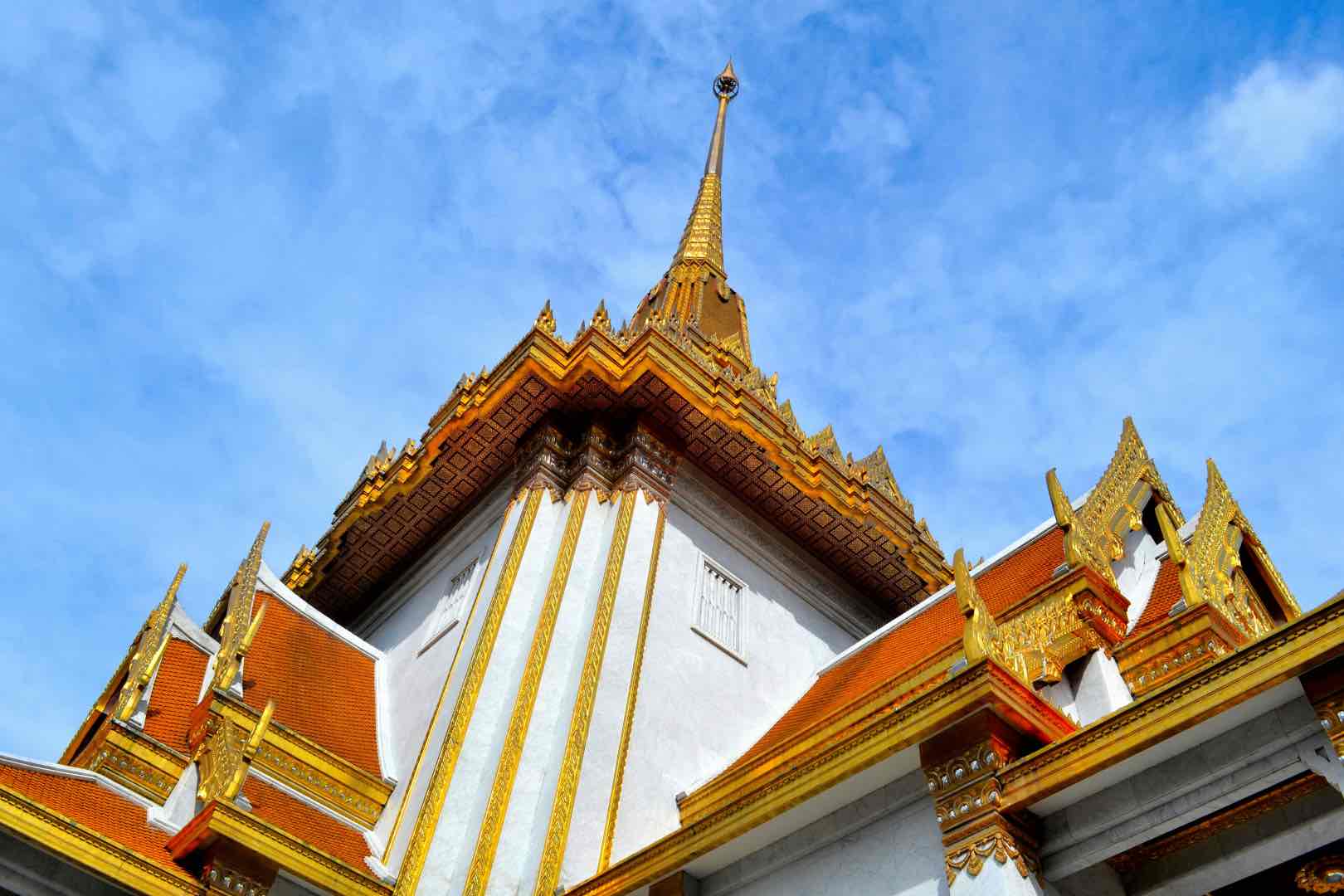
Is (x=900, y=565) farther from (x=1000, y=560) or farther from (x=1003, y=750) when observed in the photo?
(x=1003, y=750)

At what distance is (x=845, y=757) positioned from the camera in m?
7.27

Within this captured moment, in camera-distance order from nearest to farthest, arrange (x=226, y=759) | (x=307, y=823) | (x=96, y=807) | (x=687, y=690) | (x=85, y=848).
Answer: (x=85, y=848)
(x=96, y=807)
(x=226, y=759)
(x=307, y=823)
(x=687, y=690)

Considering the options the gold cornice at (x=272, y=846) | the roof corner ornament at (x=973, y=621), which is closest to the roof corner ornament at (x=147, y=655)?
the gold cornice at (x=272, y=846)

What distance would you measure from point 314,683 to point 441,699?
217cm

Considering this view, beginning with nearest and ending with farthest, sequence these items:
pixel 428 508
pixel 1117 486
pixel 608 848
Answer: pixel 608 848 < pixel 1117 486 < pixel 428 508

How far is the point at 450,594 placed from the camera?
45.9 feet

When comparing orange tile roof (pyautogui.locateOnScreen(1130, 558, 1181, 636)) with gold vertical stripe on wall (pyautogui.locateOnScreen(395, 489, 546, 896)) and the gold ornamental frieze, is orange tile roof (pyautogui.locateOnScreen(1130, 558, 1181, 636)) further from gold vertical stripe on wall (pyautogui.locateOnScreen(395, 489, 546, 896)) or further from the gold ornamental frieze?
the gold ornamental frieze

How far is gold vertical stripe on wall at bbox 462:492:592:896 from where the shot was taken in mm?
9414

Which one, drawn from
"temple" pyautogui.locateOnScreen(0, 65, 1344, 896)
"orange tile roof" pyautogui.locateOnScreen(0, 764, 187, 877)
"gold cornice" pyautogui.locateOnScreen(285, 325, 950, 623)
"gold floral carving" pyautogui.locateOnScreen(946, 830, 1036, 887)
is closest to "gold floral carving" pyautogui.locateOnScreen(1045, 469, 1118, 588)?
"temple" pyautogui.locateOnScreen(0, 65, 1344, 896)

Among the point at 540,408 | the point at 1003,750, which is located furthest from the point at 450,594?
the point at 1003,750

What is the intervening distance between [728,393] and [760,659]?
9.93 feet

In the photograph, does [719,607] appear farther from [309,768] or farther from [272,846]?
[272,846]

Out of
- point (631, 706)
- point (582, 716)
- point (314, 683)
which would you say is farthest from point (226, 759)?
point (314, 683)

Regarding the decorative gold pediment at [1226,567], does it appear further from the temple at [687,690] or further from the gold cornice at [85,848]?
the gold cornice at [85,848]
